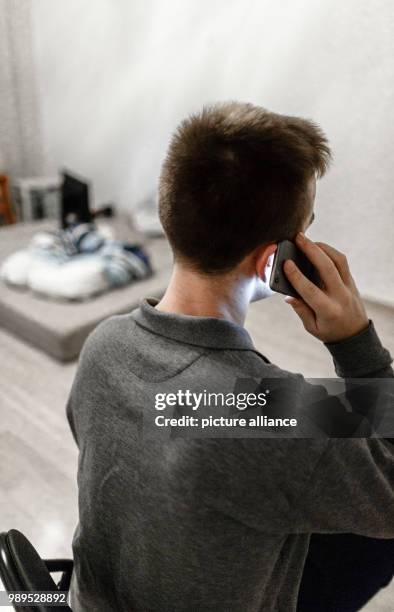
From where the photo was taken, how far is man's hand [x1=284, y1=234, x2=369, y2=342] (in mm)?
704

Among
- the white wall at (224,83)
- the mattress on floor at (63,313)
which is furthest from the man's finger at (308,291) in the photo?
the mattress on floor at (63,313)

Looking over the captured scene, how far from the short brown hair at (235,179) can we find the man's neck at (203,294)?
19 mm

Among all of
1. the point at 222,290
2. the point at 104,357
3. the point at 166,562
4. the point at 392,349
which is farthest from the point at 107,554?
the point at 392,349

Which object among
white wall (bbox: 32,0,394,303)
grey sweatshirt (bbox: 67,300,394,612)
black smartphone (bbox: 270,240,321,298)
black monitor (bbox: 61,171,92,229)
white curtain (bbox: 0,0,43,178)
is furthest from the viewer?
white curtain (bbox: 0,0,43,178)

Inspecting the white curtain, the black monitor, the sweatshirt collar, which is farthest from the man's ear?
the white curtain

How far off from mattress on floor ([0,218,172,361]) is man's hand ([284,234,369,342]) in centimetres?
146

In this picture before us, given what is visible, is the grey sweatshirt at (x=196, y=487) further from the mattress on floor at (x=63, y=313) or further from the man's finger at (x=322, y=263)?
the mattress on floor at (x=63, y=313)

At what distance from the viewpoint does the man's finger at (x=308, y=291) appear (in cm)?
70

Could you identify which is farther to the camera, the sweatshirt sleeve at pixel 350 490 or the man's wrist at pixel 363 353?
the man's wrist at pixel 363 353

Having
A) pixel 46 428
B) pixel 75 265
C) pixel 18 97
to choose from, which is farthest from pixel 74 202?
pixel 46 428

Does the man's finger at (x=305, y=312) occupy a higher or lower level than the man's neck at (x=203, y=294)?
lower

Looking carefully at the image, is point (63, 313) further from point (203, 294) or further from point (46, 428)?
point (203, 294)

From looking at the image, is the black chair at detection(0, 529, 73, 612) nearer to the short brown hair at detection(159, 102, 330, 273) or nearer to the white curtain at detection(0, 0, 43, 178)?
the short brown hair at detection(159, 102, 330, 273)

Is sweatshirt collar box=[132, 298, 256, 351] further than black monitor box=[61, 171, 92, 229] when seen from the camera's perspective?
No
